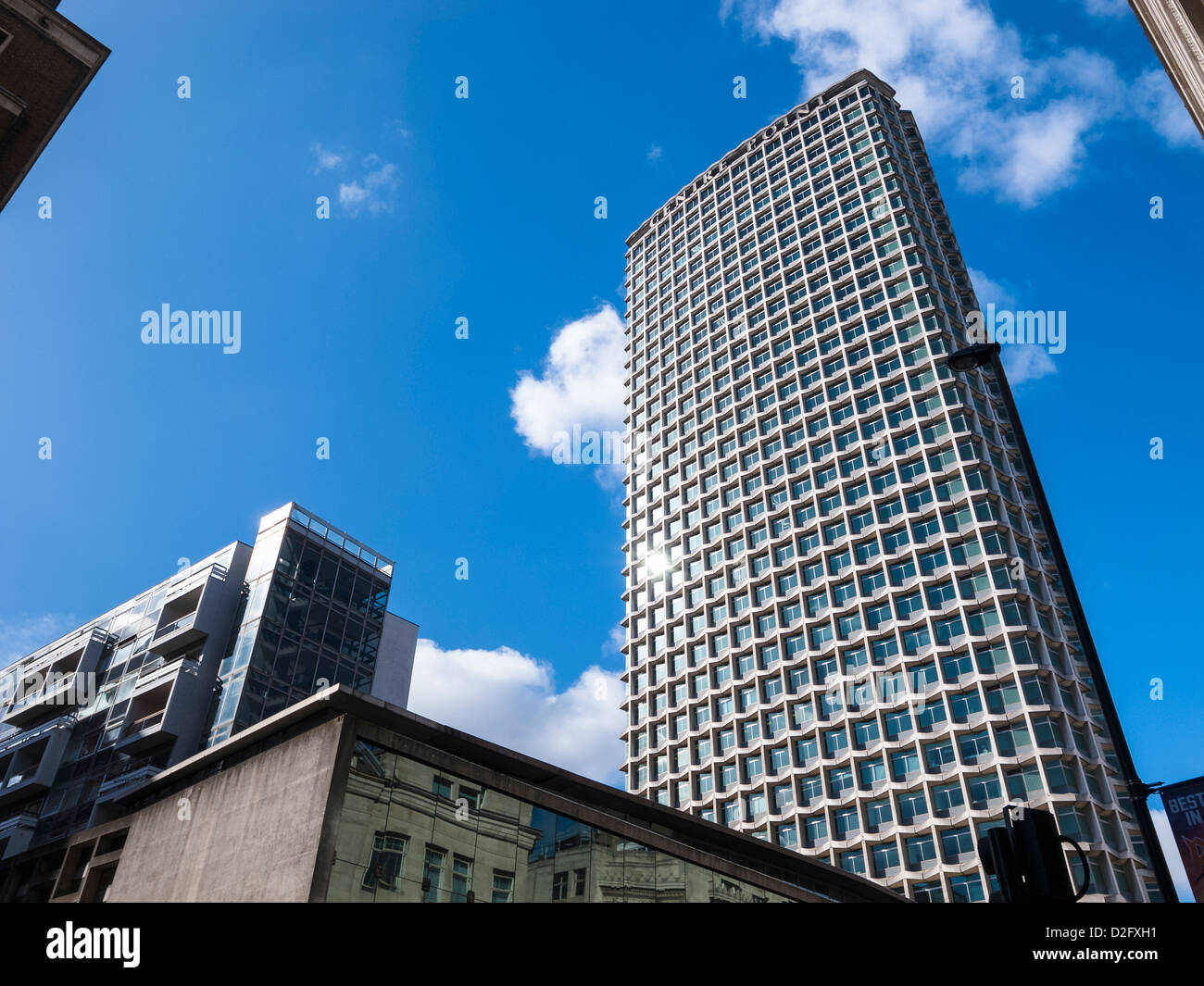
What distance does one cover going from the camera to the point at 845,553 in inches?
2650

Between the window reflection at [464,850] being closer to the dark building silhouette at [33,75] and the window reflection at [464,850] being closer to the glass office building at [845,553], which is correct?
the dark building silhouette at [33,75]

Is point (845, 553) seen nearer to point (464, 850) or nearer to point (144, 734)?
point (144, 734)

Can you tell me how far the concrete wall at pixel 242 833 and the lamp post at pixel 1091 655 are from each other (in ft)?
48.0

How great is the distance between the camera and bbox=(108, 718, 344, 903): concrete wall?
61.6 ft

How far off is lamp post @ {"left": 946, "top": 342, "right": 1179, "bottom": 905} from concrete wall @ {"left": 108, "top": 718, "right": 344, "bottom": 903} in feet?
48.0

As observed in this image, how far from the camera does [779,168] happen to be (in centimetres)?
9281

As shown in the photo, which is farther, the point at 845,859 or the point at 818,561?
the point at 818,561

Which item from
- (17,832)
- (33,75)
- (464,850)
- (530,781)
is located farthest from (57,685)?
(464,850)

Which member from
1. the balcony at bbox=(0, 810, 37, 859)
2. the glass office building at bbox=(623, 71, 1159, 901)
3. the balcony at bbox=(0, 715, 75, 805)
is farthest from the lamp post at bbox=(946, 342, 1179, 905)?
the balcony at bbox=(0, 715, 75, 805)

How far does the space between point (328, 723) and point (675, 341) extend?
76.3m

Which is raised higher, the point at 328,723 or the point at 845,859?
the point at 845,859
